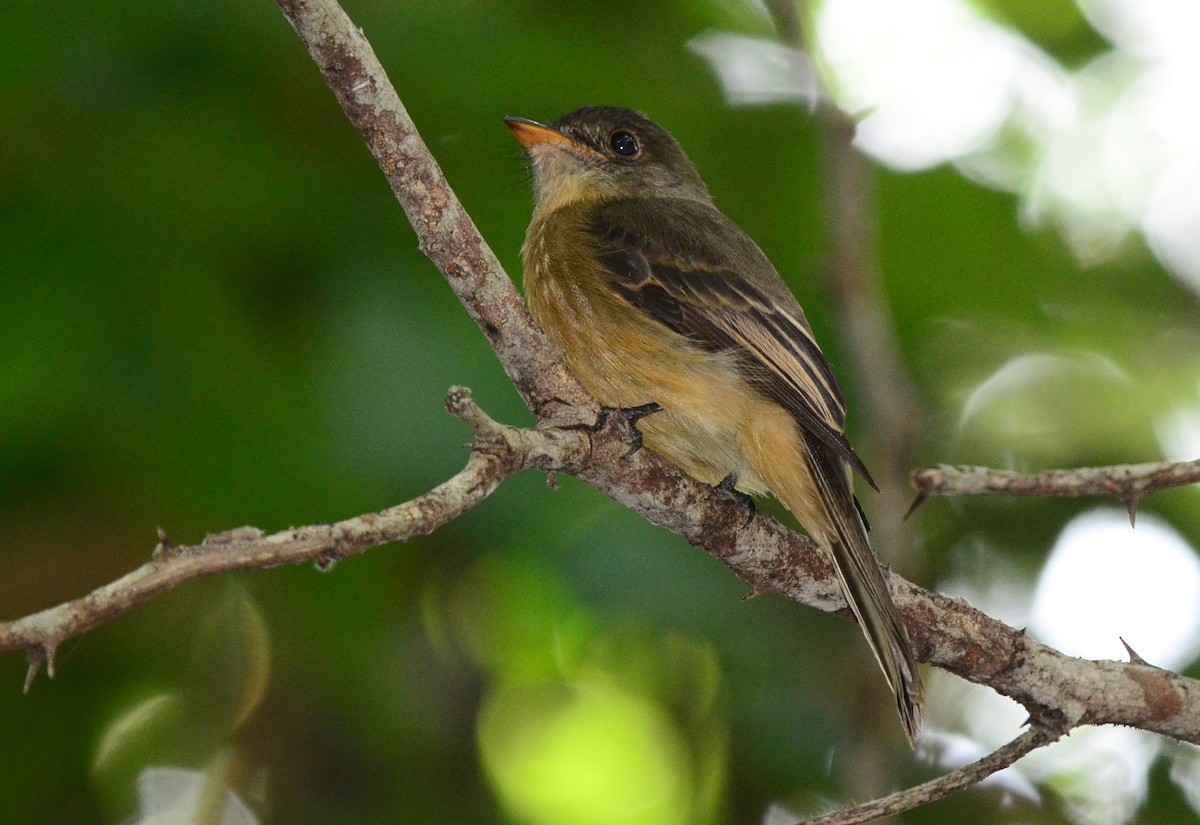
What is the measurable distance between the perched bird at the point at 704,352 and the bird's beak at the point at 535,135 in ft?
0.22

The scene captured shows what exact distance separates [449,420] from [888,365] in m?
1.52

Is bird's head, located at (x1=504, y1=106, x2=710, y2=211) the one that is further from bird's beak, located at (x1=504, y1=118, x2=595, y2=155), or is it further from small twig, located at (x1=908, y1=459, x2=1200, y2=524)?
A: small twig, located at (x1=908, y1=459, x2=1200, y2=524)

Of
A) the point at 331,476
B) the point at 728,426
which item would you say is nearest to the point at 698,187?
the point at 728,426

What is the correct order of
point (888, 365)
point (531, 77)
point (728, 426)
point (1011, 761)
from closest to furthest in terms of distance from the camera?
point (1011, 761)
point (728, 426)
point (888, 365)
point (531, 77)

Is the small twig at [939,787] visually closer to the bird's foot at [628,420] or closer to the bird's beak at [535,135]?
the bird's foot at [628,420]

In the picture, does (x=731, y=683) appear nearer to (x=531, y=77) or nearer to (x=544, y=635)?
(x=544, y=635)

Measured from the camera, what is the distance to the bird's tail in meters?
3.27

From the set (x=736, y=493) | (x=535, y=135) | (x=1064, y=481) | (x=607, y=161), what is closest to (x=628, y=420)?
(x=736, y=493)

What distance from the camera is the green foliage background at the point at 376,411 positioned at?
4145mm

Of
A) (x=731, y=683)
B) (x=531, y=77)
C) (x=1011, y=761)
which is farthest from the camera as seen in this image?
(x=731, y=683)

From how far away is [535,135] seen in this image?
4.76m

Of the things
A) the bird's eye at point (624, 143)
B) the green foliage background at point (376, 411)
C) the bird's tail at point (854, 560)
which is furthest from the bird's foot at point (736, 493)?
the bird's eye at point (624, 143)

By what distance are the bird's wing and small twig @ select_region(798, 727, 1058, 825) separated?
105cm

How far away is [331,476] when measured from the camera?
13.3 ft
